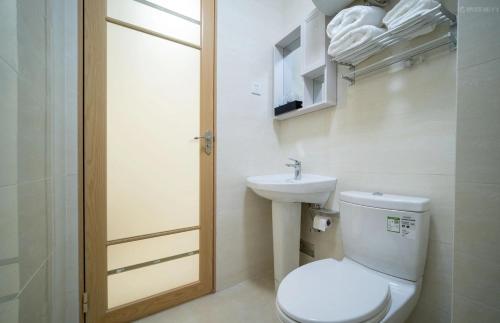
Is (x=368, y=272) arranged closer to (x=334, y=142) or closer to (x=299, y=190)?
(x=299, y=190)

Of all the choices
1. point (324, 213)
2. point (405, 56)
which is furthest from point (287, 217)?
point (405, 56)

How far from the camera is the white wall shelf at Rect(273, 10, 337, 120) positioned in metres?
1.31

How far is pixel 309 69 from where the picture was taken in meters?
1.39

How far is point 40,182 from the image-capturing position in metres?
0.71

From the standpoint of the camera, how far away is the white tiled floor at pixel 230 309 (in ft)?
3.94

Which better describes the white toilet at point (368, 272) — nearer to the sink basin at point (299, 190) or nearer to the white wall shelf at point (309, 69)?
the sink basin at point (299, 190)

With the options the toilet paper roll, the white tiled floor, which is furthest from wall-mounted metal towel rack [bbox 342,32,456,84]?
the white tiled floor

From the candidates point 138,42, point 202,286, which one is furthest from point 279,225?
point 138,42

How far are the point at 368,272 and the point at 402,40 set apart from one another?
1.09 m

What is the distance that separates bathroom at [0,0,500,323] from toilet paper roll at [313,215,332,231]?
0.01 meters

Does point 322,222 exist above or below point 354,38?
below

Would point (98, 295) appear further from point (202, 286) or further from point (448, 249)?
point (448, 249)

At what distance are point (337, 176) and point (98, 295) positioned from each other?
155cm

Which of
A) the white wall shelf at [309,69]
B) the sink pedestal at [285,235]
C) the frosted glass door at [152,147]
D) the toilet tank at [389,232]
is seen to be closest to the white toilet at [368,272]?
the toilet tank at [389,232]
